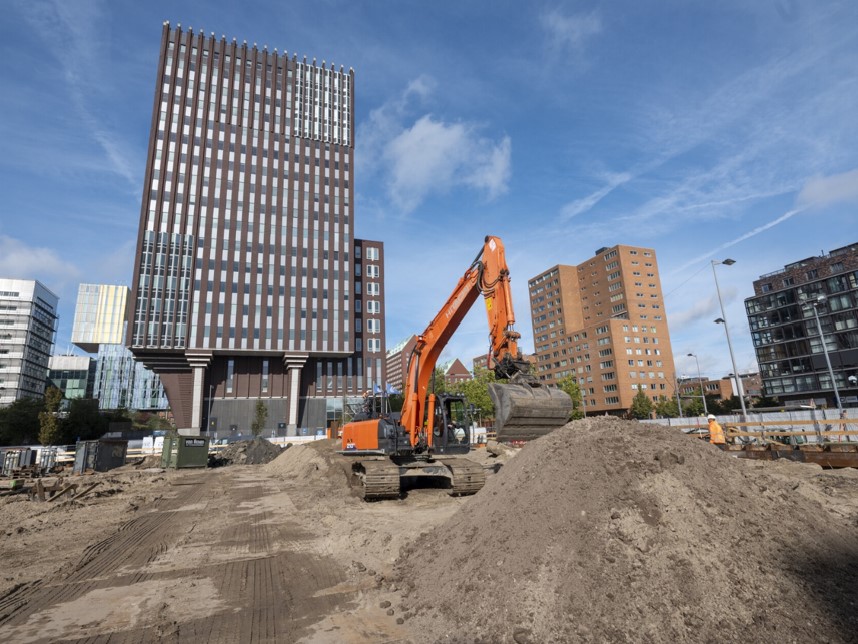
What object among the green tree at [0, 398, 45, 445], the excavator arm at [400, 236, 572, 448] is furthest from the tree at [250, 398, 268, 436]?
the excavator arm at [400, 236, 572, 448]

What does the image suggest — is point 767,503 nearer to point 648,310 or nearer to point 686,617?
point 686,617

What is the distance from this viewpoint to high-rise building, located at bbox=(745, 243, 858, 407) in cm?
7144

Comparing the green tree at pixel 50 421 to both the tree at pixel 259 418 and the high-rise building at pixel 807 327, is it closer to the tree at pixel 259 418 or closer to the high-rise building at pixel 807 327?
the tree at pixel 259 418

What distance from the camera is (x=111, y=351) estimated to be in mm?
148625

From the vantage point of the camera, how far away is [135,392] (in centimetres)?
14800

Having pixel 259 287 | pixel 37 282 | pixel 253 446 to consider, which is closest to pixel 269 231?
pixel 259 287

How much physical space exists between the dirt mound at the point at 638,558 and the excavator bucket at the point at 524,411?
230 centimetres

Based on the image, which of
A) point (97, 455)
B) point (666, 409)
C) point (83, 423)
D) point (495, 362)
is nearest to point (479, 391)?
point (97, 455)

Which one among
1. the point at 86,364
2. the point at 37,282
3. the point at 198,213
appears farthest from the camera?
the point at 86,364

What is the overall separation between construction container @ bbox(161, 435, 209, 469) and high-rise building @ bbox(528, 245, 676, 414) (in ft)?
278

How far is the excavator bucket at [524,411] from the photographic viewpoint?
9.75m

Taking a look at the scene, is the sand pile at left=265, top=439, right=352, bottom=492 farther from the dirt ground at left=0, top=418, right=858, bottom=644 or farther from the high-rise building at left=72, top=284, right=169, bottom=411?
the high-rise building at left=72, top=284, right=169, bottom=411

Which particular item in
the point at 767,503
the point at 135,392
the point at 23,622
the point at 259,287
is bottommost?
the point at 23,622

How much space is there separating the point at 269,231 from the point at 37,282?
72261mm
